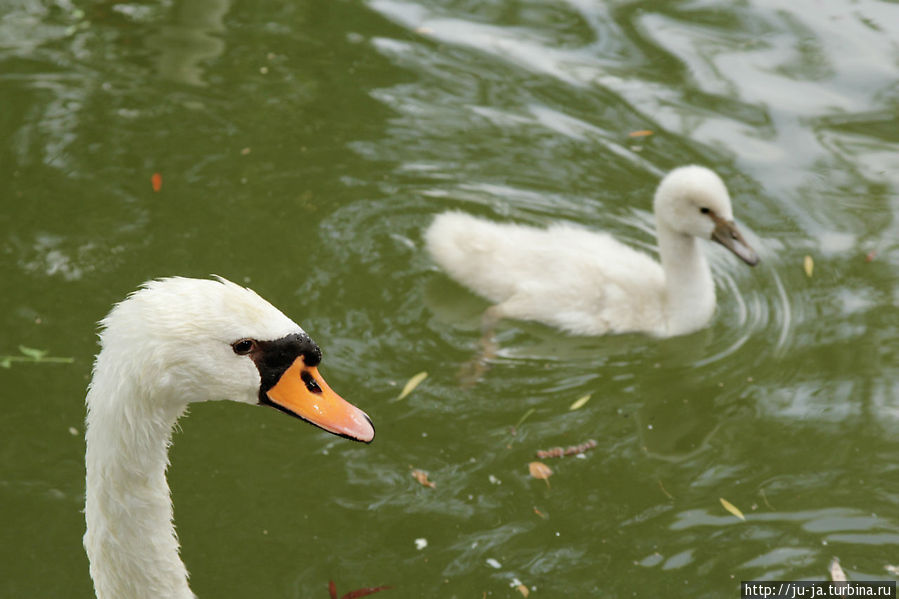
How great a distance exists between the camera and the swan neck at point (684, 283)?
6.04 m

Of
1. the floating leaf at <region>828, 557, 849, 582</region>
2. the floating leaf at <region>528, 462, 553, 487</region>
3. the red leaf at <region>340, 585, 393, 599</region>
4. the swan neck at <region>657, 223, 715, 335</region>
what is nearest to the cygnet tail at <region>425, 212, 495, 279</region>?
the swan neck at <region>657, 223, 715, 335</region>

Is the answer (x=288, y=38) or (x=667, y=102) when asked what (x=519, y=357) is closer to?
(x=667, y=102)

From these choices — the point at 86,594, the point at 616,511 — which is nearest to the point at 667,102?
the point at 616,511

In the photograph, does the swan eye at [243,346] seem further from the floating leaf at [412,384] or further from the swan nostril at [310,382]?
the floating leaf at [412,384]

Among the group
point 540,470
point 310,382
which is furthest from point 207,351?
point 540,470

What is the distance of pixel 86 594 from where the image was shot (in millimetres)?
4633

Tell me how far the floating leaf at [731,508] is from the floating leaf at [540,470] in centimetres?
78

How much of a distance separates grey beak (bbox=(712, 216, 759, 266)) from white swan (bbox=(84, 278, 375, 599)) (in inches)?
127

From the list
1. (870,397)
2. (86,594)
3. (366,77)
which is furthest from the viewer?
(366,77)

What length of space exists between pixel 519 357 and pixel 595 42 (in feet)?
11.1

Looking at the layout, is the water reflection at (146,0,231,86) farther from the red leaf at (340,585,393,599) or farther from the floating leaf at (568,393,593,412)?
the red leaf at (340,585,393,599)

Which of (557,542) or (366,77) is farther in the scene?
(366,77)

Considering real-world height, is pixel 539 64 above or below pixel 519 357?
above

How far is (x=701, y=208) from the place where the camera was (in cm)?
600
